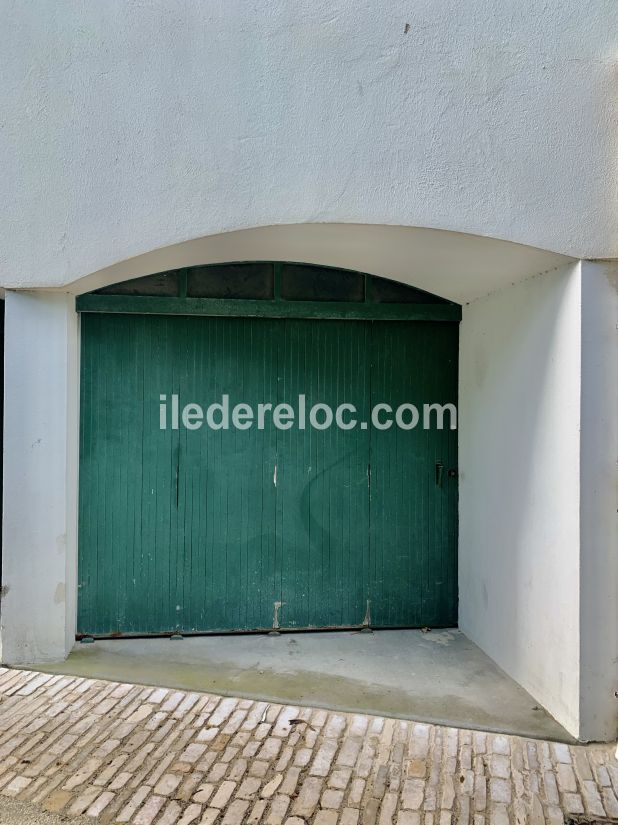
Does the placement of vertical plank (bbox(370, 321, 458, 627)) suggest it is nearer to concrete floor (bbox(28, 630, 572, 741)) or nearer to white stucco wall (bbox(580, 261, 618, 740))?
concrete floor (bbox(28, 630, 572, 741))

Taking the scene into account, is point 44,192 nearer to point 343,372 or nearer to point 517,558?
point 343,372

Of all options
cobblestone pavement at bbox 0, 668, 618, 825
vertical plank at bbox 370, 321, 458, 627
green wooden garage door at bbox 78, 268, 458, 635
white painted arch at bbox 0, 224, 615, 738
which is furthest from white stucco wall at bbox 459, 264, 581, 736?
cobblestone pavement at bbox 0, 668, 618, 825

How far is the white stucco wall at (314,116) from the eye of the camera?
3.61 meters

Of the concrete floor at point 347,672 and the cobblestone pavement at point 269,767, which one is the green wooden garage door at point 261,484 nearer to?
the concrete floor at point 347,672

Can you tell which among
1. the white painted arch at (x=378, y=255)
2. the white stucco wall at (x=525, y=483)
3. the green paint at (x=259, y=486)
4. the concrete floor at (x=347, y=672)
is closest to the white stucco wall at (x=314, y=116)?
the white painted arch at (x=378, y=255)

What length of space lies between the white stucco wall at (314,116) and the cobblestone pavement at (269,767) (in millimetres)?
2713

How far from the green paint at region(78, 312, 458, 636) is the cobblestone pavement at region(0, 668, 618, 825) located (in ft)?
3.56

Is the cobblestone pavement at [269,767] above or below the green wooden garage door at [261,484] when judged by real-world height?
below

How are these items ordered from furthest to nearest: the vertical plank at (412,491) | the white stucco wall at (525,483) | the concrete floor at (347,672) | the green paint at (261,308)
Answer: the vertical plank at (412,491), the green paint at (261,308), the concrete floor at (347,672), the white stucco wall at (525,483)

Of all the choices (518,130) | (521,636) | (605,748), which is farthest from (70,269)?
(605,748)

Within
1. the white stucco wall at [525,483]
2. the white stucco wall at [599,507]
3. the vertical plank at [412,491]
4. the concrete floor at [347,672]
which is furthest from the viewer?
the vertical plank at [412,491]

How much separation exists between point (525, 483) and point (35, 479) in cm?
322

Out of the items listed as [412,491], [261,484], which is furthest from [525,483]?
[261,484]

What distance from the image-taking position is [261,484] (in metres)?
4.85
